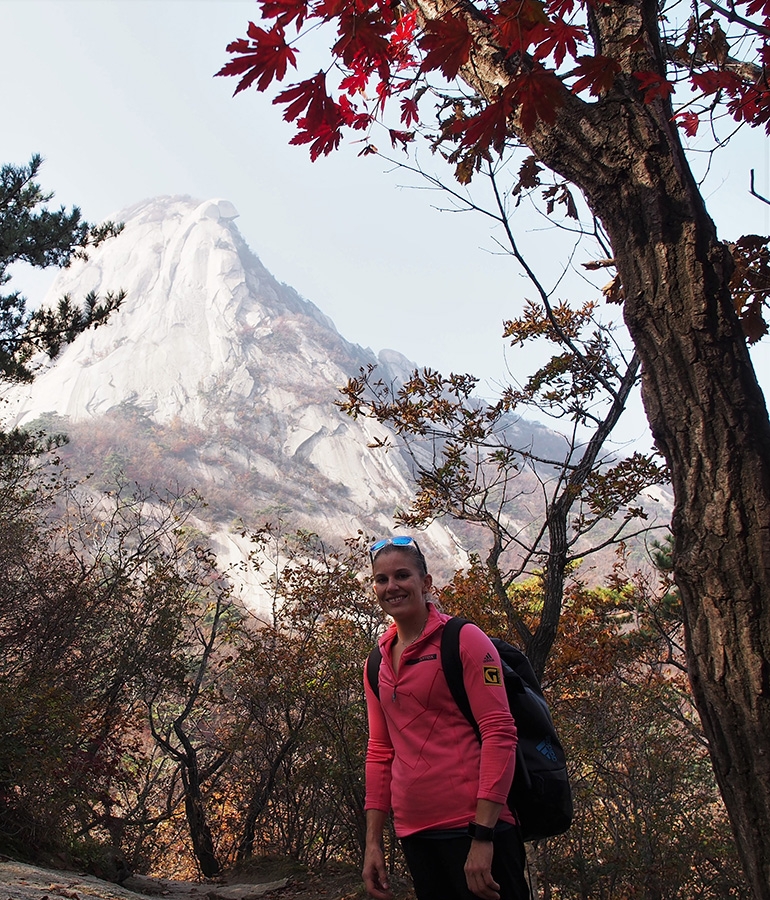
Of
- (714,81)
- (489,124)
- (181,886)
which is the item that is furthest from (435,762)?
(181,886)

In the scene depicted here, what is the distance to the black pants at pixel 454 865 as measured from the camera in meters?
1.45

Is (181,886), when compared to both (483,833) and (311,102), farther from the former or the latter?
(311,102)

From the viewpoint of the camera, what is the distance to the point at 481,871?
4.58 ft

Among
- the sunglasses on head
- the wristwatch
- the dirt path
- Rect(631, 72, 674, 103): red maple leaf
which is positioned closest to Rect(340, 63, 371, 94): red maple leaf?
Rect(631, 72, 674, 103): red maple leaf

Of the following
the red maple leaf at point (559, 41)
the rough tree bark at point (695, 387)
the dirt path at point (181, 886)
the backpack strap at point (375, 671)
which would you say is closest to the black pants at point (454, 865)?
the backpack strap at point (375, 671)

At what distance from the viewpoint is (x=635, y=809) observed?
7.56 m

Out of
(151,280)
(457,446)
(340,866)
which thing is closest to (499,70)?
(457,446)

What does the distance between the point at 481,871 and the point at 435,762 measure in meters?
0.23

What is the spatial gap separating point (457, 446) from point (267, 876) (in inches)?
217

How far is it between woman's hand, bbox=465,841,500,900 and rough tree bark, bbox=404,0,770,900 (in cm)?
47

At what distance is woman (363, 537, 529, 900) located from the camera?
1438mm

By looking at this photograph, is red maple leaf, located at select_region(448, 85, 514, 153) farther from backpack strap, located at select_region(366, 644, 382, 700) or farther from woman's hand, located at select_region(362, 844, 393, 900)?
woman's hand, located at select_region(362, 844, 393, 900)

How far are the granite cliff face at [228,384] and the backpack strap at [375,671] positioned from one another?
4652 centimetres

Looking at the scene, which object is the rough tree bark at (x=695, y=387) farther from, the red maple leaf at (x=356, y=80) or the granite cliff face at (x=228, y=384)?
the granite cliff face at (x=228, y=384)
